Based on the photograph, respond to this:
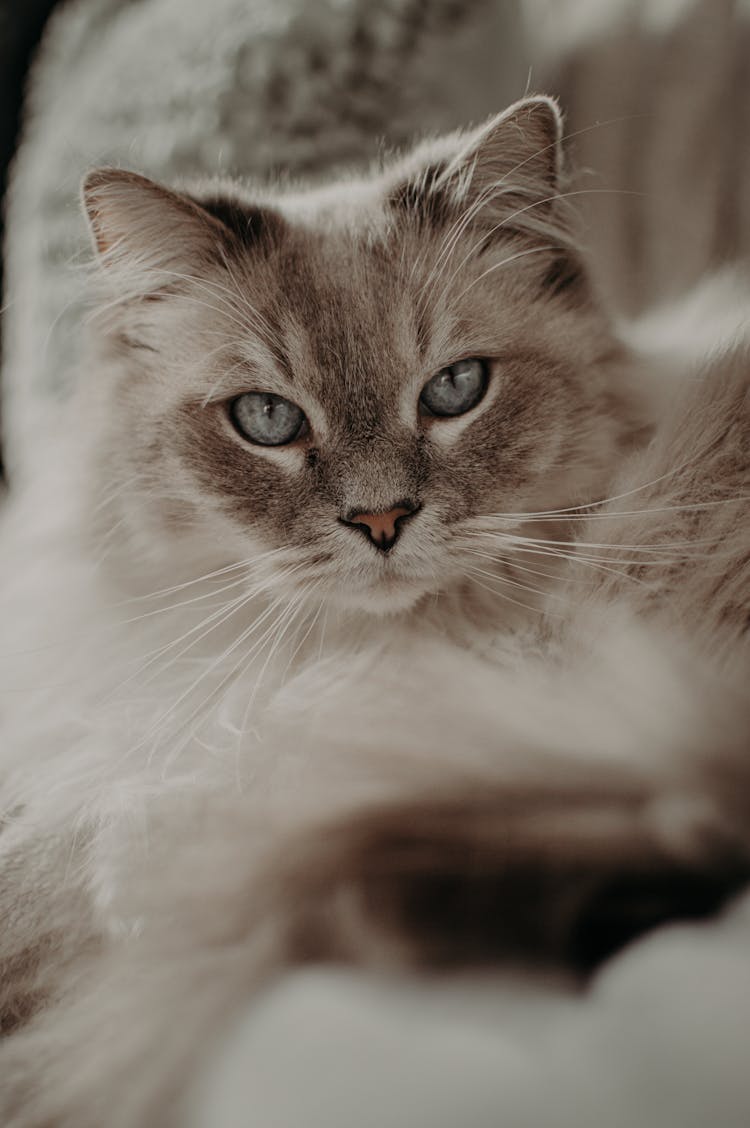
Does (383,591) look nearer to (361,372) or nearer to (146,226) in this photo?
(361,372)

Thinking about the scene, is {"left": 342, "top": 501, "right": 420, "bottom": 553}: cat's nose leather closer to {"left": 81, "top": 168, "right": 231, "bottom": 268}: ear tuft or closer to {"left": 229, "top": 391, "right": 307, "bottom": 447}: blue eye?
{"left": 229, "top": 391, "right": 307, "bottom": 447}: blue eye

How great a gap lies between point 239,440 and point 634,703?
1.68 ft

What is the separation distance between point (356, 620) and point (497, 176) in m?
0.52

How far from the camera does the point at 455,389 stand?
35.2 inches

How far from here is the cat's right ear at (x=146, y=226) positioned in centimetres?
88

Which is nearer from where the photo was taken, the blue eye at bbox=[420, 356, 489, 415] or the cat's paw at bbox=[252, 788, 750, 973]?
the cat's paw at bbox=[252, 788, 750, 973]

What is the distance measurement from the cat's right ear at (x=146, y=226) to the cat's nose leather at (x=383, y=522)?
1.12 feet

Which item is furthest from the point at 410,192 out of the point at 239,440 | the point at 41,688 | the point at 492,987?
the point at 492,987

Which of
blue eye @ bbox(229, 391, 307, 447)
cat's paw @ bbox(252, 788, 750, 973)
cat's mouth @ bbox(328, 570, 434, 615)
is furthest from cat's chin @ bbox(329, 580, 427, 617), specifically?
cat's paw @ bbox(252, 788, 750, 973)

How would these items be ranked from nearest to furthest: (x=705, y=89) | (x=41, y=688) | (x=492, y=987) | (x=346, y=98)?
(x=492, y=987) < (x=41, y=688) < (x=705, y=89) < (x=346, y=98)

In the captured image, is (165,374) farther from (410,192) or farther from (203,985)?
(203,985)

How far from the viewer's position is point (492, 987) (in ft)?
1.42

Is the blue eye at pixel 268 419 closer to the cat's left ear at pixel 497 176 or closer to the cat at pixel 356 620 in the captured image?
the cat at pixel 356 620

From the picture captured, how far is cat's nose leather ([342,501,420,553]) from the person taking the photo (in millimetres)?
825
